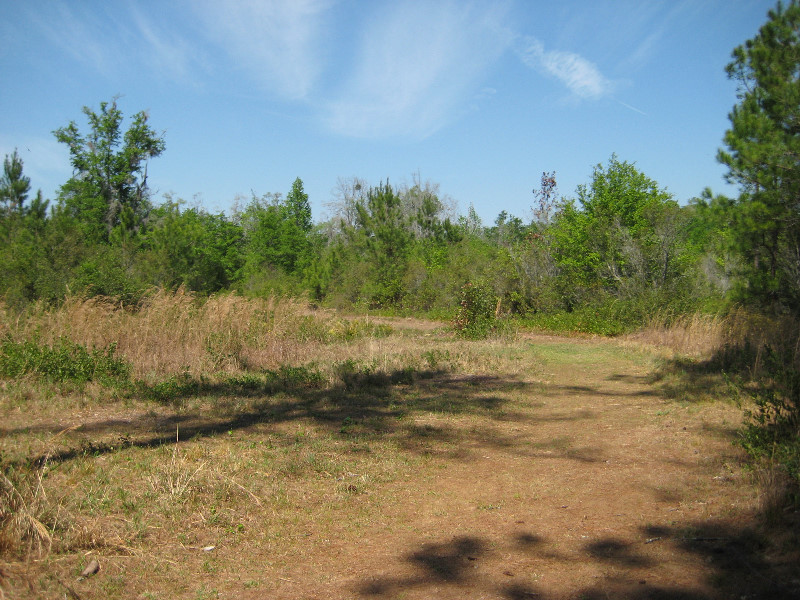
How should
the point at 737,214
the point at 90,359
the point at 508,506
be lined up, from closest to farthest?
1. the point at 508,506
2. the point at 90,359
3. the point at 737,214

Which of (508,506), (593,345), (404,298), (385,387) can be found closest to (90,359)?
(385,387)

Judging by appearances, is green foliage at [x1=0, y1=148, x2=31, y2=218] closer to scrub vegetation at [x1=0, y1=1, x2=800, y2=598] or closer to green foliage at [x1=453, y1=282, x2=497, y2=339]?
scrub vegetation at [x1=0, y1=1, x2=800, y2=598]

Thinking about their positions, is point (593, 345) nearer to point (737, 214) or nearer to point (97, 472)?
point (737, 214)

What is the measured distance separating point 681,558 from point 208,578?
288 centimetres

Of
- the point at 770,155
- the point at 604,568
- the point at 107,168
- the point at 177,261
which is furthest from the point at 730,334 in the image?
the point at 107,168

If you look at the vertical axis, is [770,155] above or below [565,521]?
above

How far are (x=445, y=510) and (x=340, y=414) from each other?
11.4 feet

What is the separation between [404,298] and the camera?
31516 millimetres

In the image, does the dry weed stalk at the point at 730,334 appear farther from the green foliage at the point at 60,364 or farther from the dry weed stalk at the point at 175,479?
the green foliage at the point at 60,364

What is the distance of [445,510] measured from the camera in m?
4.82

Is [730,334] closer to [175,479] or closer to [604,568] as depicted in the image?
[604,568]

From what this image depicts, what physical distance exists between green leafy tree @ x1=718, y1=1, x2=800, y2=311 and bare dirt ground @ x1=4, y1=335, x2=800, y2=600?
465cm

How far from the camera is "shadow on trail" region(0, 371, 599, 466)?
6504mm

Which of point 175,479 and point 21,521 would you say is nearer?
point 21,521
